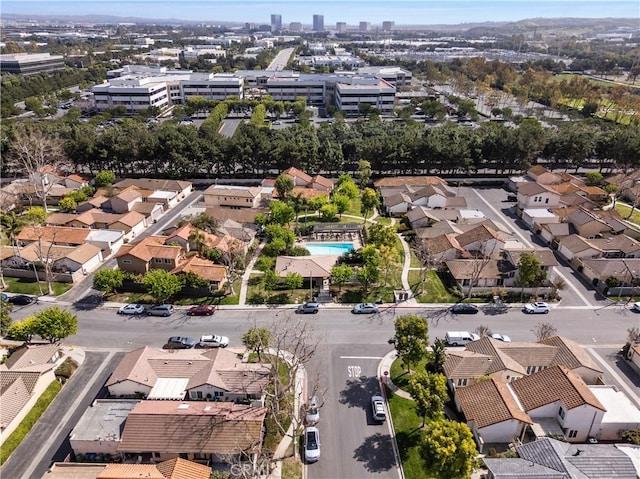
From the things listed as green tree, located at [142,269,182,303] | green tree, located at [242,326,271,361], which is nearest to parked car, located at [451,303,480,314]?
green tree, located at [242,326,271,361]

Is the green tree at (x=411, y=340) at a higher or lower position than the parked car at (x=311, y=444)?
higher

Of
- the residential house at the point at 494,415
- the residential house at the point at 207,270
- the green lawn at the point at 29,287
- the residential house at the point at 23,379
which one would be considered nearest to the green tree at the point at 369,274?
the residential house at the point at 207,270

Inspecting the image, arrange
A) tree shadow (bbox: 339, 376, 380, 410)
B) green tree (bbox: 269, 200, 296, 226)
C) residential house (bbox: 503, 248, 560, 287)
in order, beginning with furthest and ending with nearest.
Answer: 1. green tree (bbox: 269, 200, 296, 226)
2. residential house (bbox: 503, 248, 560, 287)
3. tree shadow (bbox: 339, 376, 380, 410)

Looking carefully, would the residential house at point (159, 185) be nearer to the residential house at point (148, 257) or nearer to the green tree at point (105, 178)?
the green tree at point (105, 178)

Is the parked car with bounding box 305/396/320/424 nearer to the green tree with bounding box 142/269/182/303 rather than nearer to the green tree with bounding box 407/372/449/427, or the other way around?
the green tree with bounding box 407/372/449/427

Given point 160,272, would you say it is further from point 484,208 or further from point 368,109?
point 368,109

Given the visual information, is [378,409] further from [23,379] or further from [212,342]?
[23,379]

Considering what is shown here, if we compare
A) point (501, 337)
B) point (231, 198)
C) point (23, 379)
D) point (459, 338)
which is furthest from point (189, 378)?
point (231, 198)
